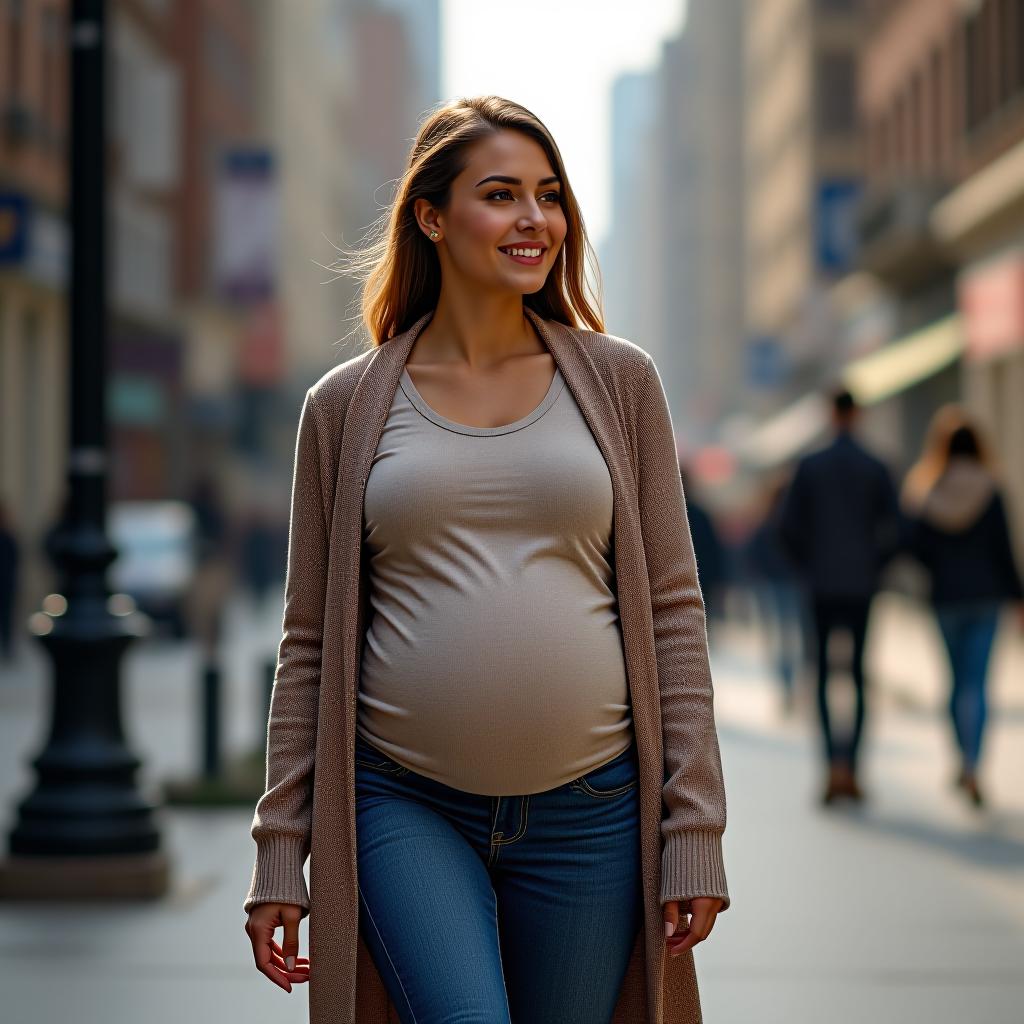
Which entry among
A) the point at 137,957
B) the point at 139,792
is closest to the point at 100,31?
the point at 139,792

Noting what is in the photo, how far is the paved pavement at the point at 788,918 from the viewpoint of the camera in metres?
6.32

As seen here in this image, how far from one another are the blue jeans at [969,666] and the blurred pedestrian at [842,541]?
1.45 ft

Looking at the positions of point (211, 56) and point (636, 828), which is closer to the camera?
point (636, 828)

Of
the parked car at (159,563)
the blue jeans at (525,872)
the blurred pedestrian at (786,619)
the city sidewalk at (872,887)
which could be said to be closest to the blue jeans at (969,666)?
the city sidewalk at (872,887)

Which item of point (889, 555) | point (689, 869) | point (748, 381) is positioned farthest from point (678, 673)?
point (748, 381)

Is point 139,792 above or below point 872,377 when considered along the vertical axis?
below

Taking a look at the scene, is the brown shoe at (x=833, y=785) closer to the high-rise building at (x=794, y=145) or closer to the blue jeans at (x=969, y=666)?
the blue jeans at (x=969, y=666)

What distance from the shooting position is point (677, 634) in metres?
3.33

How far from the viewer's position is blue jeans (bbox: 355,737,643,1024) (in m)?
3.17

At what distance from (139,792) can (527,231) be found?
532cm

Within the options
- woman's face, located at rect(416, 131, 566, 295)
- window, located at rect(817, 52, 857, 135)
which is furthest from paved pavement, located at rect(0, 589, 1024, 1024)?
window, located at rect(817, 52, 857, 135)

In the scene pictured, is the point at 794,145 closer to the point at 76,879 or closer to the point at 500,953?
the point at 76,879

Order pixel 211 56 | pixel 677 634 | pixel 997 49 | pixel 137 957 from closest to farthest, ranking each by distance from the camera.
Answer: pixel 677 634 < pixel 137 957 < pixel 997 49 < pixel 211 56

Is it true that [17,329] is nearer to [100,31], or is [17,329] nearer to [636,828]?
[100,31]
